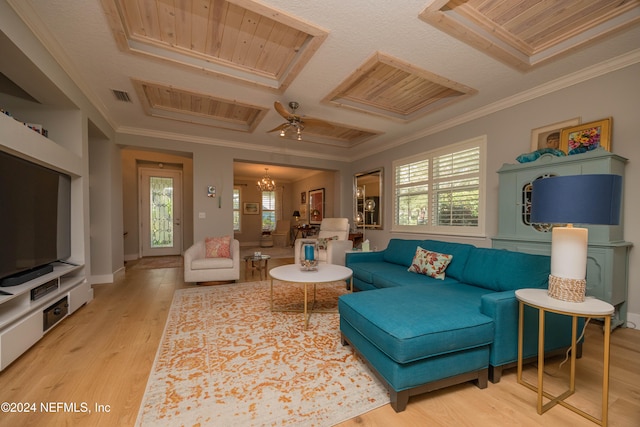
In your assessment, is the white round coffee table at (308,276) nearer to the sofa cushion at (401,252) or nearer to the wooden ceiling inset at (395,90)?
the sofa cushion at (401,252)

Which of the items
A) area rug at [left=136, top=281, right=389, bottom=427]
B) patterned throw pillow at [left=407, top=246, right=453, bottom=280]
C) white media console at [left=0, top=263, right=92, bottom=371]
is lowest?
area rug at [left=136, top=281, right=389, bottom=427]

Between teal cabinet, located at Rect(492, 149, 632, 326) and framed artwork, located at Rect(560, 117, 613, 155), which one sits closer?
teal cabinet, located at Rect(492, 149, 632, 326)

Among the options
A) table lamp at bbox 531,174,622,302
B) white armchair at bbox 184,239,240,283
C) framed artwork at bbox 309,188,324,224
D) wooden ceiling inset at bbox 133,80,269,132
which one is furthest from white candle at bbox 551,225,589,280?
framed artwork at bbox 309,188,324,224

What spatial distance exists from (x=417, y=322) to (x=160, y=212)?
7219 millimetres

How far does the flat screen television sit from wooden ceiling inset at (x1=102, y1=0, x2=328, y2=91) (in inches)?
54.4

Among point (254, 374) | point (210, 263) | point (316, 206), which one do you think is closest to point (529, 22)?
point (254, 374)

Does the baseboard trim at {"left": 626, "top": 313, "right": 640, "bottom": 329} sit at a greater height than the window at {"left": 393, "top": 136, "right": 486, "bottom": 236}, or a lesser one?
lesser

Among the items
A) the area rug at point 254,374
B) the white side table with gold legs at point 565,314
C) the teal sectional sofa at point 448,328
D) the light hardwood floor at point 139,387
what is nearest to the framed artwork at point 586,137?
the teal sectional sofa at point 448,328

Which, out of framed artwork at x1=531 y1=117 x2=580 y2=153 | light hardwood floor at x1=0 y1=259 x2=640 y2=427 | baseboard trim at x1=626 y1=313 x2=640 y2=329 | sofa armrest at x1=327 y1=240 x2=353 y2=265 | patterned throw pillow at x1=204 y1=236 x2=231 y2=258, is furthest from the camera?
sofa armrest at x1=327 y1=240 x2=353 y2=265

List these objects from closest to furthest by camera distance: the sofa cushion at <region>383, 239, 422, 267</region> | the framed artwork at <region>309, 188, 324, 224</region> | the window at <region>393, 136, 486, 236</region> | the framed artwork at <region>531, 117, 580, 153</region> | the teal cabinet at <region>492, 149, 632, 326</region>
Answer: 1. the teal cabinet at <region>492, 149, 632, 326</region>
2. the framed artwork at <region>531, 117, 580, 153</region>
3. the sofa cushion at <region>383, 239, 422, 267</region>
4. the window at <region>393, 136, 486, 236</region>
5. the framed artwork at <region>309, 188, 324, 224</region>

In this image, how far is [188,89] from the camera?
3.09 m

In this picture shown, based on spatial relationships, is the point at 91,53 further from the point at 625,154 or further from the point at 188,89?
the point at 625,154

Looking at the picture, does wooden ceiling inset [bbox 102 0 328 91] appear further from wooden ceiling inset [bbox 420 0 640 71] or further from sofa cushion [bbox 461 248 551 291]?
sofa cushion [bbox 461 248 551 291]

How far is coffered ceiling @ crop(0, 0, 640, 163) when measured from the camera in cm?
193
